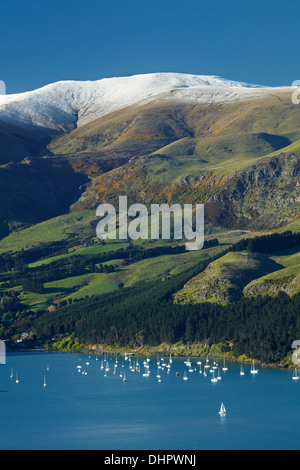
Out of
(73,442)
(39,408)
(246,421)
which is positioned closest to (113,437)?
(73,442)

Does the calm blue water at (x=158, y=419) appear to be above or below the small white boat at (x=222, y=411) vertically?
below

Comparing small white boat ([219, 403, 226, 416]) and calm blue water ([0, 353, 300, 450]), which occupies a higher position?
small white boat ([219, 403, 226, 416])

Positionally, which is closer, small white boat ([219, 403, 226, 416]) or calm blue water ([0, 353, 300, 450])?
calm blue water ([0, 353, 300, 450])

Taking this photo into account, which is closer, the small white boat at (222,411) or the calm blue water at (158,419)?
the calm blue water at (158,419)

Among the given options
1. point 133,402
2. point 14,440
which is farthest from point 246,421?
point 14,440

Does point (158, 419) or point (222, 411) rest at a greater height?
point (222, 411)

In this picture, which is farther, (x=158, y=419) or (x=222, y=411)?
(x=222, y=411)

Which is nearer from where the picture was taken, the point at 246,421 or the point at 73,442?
the point at 73,442
